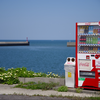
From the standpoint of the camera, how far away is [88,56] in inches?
291

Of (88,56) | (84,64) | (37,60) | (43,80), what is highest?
(88,56)

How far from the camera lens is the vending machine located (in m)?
7.27

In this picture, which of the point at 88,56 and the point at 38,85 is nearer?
the point at 88,56

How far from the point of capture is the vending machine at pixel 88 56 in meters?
7.27

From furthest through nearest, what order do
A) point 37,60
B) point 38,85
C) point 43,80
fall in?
1. point 37,60
2. point 43,80
3. point 38,85

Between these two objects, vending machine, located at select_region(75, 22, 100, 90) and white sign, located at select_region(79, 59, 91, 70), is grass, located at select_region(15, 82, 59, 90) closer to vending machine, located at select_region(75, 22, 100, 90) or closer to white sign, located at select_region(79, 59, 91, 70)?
vending machine, located at select_region(75, 22, 100, 90)

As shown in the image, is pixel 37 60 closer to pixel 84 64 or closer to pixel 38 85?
pixel 38 85

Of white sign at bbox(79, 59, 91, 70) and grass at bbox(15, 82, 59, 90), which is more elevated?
white sign at bbox(79, 59, 91, 70)

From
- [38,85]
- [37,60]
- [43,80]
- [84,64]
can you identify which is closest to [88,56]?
[84,64]

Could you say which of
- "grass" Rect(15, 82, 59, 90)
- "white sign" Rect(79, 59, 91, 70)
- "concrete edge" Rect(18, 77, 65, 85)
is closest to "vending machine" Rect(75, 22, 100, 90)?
"white sign" Rect(79, 59, 91, 70)

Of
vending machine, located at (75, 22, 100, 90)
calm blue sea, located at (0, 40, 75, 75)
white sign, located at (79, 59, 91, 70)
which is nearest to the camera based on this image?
vending machine, located at (75, 22, 100, 90)

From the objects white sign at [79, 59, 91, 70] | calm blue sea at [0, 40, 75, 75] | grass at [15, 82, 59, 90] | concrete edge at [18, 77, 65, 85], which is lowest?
calm blue sea at [0, 40, 75, 75]

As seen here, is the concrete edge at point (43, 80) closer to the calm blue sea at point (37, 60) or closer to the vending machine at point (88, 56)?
the vending machine at point (88, 56)

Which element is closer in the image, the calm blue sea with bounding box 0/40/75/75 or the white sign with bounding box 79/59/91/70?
the white sign with bounding box 79/59/91/70
